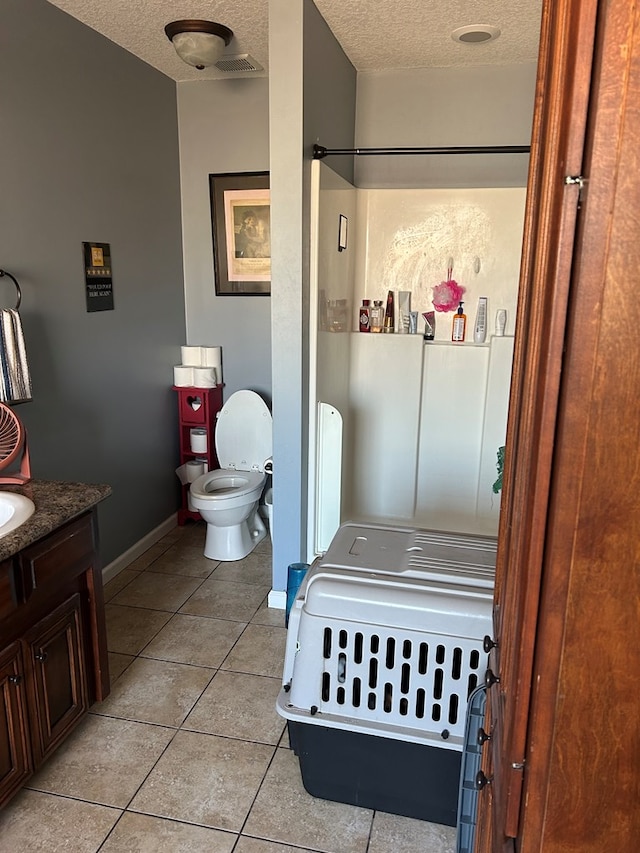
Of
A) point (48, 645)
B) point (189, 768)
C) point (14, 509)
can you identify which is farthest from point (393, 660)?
point (14, 509)

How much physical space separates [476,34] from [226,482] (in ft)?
7.98

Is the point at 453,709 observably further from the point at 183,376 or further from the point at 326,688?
the point at 183,376

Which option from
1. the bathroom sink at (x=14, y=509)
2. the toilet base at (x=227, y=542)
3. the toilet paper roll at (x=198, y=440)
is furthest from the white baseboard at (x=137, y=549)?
the bathroom sink at (x=14, y=509)

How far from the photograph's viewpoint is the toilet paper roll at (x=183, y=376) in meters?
3.63

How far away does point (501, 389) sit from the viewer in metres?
3.24

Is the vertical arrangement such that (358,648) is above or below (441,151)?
below

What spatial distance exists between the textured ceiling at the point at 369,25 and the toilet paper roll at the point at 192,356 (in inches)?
57.3

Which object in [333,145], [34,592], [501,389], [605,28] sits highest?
[333,145]

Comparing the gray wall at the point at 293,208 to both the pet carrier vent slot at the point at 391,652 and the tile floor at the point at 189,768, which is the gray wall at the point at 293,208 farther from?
the pet carrier vent slot at the point at 391,652

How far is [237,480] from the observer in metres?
3.46

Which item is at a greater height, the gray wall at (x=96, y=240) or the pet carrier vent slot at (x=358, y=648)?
the gray wall at (x=96, y=240)

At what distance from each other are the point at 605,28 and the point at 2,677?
1845 mm

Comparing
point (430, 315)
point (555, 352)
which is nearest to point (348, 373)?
point (430, 315)

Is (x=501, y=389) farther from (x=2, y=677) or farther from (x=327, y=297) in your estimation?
(x=2, y=677)
